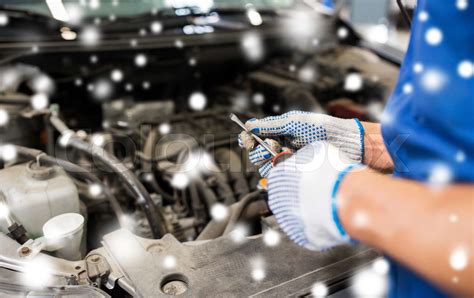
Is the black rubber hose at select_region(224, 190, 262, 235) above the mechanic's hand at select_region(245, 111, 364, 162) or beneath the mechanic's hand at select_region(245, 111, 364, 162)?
beneath

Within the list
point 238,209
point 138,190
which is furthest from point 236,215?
point 138,190

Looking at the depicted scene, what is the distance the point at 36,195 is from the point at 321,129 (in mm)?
755

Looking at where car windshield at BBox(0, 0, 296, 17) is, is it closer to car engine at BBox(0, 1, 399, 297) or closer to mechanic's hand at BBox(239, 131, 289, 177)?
car engine at BBox(0, 1, 399, 297)

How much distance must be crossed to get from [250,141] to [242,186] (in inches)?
20.0

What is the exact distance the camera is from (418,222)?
0.59 metres

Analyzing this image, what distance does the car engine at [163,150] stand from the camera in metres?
0.97

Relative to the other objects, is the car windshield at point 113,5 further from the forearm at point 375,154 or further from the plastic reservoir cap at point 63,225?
the forearm at point 375,154

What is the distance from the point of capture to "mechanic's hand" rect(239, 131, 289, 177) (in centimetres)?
101

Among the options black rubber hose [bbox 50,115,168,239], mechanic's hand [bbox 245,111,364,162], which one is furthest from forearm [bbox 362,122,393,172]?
black rubber hose [bbox 50,115,168,239]

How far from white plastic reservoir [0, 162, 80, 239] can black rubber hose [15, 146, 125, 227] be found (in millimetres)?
35

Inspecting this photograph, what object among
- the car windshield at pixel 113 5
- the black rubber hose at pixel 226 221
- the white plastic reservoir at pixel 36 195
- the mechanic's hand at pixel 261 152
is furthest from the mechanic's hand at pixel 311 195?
the car windshield at pixel 113 5

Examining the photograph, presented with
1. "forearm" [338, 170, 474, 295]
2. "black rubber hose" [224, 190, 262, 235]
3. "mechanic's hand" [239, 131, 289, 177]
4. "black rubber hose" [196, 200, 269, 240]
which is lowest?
"black rubber hose" [196, 200, 269, 240]

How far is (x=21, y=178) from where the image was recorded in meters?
1.17

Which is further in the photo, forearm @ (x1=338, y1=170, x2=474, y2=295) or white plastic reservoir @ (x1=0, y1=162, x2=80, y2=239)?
→ white plastic reservoir @ (x1=0, y1=162, x2=80, y2=239)
